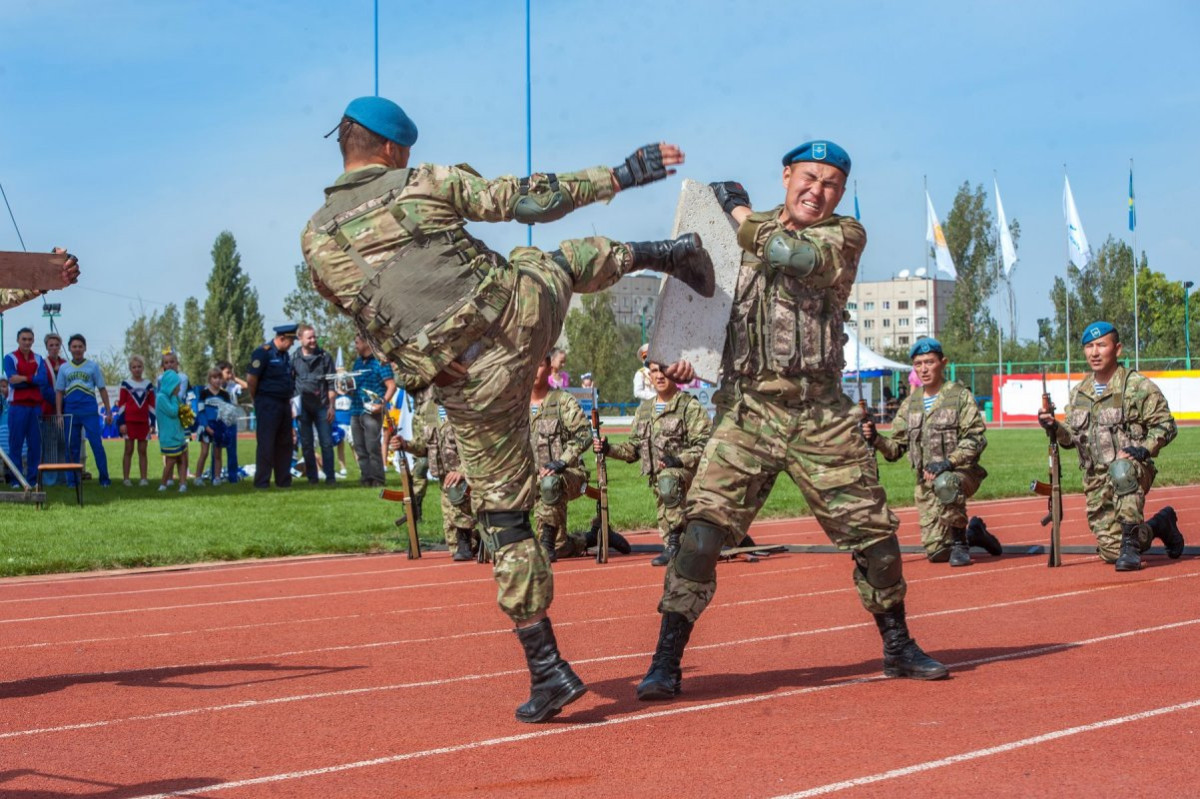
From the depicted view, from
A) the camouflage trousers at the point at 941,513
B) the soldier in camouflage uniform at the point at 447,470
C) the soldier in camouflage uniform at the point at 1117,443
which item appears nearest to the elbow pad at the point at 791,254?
the soldier in camouflage uniform at the point at 1117,443

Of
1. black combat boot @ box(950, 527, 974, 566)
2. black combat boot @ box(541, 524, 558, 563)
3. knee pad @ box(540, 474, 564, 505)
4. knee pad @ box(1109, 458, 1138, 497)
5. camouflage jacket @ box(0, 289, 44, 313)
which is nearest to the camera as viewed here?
camouflage jacket @ box(0, 289, 44, 313)

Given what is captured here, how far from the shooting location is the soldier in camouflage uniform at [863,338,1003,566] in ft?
35.5

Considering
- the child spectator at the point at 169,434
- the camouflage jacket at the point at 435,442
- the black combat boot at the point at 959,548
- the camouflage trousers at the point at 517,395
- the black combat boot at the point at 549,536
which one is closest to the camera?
the camouflage trousers at the point at 517,395

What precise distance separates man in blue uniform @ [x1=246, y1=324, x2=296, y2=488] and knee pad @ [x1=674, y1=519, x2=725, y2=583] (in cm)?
1285

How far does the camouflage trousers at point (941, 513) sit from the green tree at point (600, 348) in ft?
192

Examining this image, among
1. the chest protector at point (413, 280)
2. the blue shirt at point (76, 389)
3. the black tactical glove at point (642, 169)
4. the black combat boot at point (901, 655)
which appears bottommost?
the black combat boot at point (901, 655)

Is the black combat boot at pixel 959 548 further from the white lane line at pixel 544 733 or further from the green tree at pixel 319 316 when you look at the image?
the green tree at pixel 319 316

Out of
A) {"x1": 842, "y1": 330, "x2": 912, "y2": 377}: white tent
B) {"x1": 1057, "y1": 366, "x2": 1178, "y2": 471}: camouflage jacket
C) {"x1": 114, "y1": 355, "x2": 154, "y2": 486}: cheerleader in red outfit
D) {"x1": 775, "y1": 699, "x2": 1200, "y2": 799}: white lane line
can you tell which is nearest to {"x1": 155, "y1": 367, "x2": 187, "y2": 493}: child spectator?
{"x1": 114, "y1": 355, "x2": 154, "y2": 486}: cheerleader in red outfit

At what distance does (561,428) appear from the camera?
11.8m

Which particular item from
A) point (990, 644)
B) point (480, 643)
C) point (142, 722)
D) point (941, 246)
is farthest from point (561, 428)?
point (941, 246)

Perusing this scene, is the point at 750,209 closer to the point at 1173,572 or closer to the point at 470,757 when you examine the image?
the point at 470,757

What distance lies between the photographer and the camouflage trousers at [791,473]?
5629mm

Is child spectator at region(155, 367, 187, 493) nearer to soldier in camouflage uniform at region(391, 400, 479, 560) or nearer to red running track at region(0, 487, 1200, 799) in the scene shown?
soldier in camouflage uniform at region(391, 400, 479, 560)

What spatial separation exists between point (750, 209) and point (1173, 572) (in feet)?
18.0
